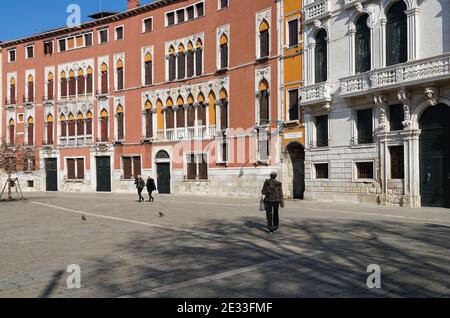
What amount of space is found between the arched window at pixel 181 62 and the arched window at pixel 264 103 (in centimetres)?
821

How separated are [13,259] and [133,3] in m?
35.9

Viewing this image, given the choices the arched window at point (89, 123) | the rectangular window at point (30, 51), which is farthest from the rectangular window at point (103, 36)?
the rectangular window at point (30, 51)

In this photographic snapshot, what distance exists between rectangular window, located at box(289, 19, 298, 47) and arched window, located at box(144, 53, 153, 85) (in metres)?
14.0

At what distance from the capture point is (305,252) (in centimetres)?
1027

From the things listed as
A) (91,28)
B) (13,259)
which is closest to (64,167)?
(91,28)

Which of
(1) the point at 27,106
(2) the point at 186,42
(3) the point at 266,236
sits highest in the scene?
(2) the point at 186,42

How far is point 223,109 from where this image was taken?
34188mm

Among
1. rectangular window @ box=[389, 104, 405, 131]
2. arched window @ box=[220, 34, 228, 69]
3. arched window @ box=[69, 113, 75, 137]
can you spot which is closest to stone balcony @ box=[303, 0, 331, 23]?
rectangular window @ box=[389, 104, 405, 131]

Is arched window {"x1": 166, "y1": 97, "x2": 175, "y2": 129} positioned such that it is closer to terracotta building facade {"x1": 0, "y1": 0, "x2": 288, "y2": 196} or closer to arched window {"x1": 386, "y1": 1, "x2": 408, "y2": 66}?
terracotta building facade {"x1": 0, "y1": 0, "x2": 288, "y2": 196}

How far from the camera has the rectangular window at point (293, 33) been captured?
2898 centimetres

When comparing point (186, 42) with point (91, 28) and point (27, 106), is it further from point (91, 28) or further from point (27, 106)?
point (27, 106)

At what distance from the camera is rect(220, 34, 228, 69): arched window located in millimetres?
34031

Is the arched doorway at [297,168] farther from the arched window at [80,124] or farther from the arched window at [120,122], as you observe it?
the arched window at [80,124]

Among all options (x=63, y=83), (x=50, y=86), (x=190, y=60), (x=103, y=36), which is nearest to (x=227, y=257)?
(x=190, y=60)
